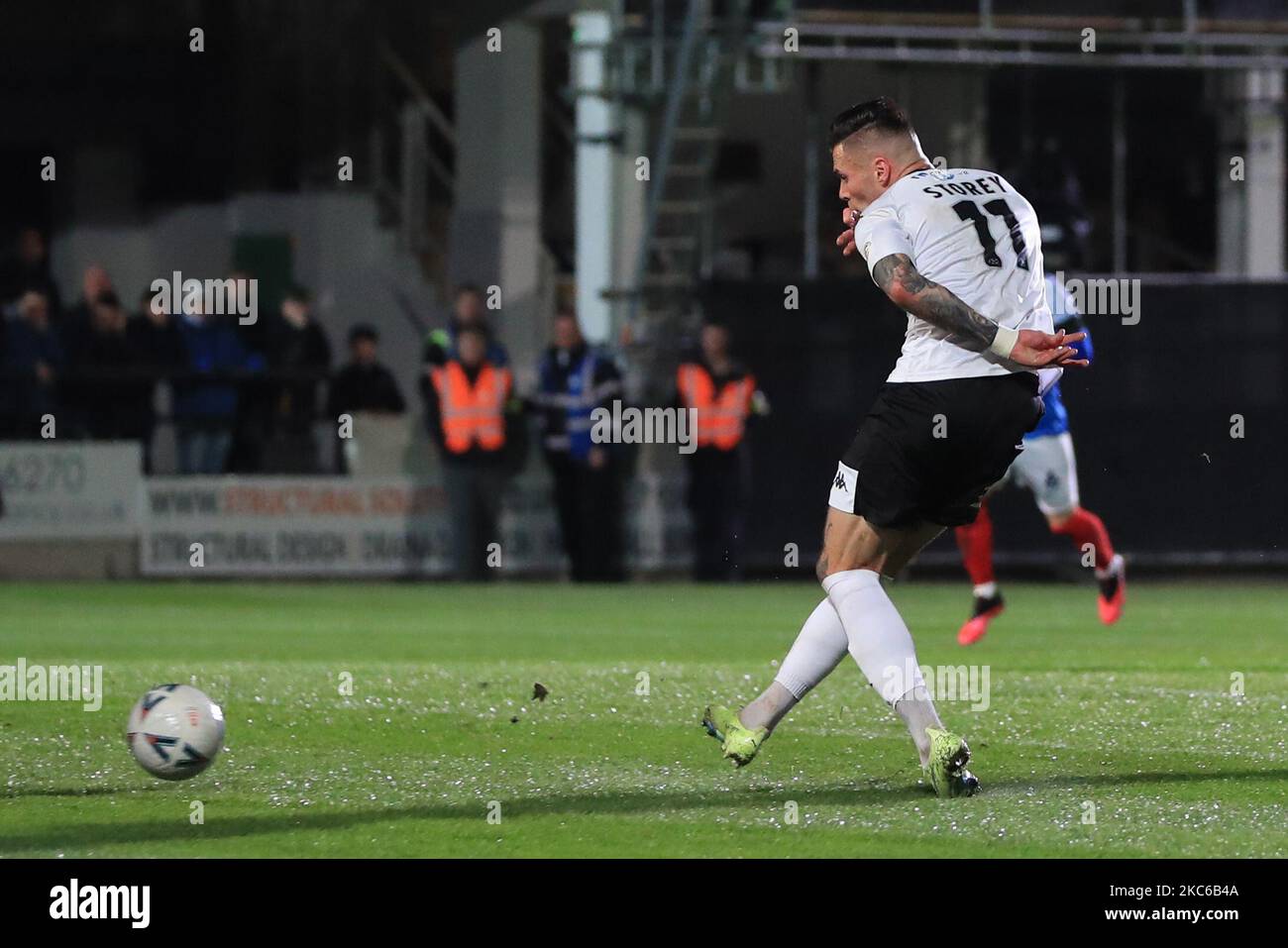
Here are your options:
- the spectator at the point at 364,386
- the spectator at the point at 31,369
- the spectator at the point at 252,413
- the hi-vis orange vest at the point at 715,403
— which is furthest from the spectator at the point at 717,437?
the spectator at the point at 31,369

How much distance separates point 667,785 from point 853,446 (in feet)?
3.98

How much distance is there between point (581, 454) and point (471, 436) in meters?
0.92

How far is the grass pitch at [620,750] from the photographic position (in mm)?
6109

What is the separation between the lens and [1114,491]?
1888cm

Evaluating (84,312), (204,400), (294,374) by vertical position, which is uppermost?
(84,312)

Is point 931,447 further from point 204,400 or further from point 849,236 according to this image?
point 204,400

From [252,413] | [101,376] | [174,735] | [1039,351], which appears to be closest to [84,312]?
[101,376]

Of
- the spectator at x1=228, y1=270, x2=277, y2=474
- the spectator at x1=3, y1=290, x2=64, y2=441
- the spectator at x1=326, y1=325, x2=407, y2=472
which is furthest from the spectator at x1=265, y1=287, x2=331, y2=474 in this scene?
the spectator at x1=3, y1=290, x2=64, y2=441

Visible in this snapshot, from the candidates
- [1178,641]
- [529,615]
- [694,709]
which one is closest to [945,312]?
[694,709]

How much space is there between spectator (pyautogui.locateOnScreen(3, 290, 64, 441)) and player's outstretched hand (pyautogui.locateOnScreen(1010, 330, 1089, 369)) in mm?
13652

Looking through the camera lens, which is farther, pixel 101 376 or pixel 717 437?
pixel 101 376

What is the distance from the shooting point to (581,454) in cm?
1858

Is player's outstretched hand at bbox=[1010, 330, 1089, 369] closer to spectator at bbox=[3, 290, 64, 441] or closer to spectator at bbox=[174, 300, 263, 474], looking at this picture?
spectator at bbox=[174, 300, 263, 474]

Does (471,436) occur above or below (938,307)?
below
